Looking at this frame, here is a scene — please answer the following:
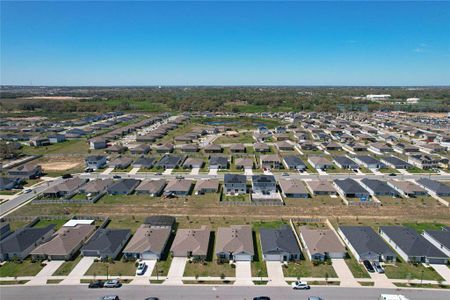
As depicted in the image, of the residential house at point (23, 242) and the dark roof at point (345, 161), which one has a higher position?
the dark roof at point (345, 161)

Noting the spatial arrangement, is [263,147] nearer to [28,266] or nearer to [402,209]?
[402,209]

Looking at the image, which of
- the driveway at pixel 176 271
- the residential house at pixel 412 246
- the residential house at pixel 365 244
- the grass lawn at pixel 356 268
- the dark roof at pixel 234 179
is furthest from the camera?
the dark roof at pixel 234 179

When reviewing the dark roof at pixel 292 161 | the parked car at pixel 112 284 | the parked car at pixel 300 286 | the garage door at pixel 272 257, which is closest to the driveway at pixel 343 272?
the parked car at pixel 300 286

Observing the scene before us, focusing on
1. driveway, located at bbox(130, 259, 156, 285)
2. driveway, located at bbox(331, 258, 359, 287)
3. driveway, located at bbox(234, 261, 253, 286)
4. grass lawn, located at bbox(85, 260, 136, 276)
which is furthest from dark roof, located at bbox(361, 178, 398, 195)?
grass lawn, located at bbox(85, 260, 136, 276)

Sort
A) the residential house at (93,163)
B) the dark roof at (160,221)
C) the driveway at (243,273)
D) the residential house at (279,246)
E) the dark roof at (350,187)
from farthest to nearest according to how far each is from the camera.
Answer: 1. the residential house at (93,163)
2. the dark roof at (350,187)
3. the dark roof at (160,221)
4. the residential house at (279,246)
5. the driveway at (243,273)

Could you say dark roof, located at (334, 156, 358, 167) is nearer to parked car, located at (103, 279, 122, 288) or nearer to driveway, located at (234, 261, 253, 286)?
driveway, located at (234, 261, 253, 286)

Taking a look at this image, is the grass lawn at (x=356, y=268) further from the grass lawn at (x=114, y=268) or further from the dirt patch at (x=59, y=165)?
the dirt patch at (x=59, y=165)

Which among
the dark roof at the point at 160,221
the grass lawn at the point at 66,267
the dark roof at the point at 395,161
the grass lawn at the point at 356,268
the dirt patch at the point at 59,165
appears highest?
the dark roof at the point at 395,161
